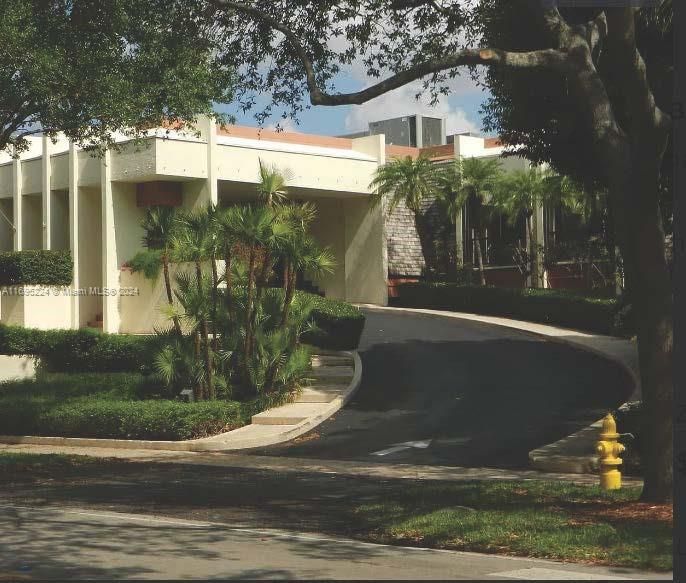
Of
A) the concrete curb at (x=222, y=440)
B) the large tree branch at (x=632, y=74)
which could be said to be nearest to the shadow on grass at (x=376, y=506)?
the concrete curb at (x=222, y=440)

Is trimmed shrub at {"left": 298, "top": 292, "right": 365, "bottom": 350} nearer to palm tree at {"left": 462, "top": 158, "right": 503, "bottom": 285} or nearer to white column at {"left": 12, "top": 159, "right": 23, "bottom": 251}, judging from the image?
palm tree at {"left": 462, "top": 158, "right": 503, "bottom": 285}

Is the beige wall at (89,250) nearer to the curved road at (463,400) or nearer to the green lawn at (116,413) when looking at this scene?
the curved road at (463,400)

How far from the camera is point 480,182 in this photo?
1431 inches

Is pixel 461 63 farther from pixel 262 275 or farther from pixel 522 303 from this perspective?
pixel 522 303

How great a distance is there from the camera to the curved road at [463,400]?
17859 mm

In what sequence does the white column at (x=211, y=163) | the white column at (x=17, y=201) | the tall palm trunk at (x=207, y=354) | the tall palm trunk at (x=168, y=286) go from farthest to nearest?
1. the white column at (x=17, y=201)
2. the white column at (x=211, y=163)
3. the tall palm trunk at (x=207, y=354)
4. the tall palm trunk at (x=168, y=286)

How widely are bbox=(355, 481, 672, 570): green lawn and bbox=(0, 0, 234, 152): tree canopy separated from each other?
706 cm

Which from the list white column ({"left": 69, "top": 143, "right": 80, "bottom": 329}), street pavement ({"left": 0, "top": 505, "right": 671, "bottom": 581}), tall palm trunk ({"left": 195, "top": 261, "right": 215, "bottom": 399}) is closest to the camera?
street pavement ({"left": 0, "top": 505, "right": 671, "bottom": 581})

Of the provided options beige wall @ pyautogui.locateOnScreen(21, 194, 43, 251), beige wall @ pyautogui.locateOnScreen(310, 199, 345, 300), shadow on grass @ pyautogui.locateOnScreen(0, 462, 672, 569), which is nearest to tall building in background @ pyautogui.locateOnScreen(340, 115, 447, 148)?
beige wall @ pyautogui.locateOnScreen(310, 199, 345, 300)

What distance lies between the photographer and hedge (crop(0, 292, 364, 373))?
25562 mm

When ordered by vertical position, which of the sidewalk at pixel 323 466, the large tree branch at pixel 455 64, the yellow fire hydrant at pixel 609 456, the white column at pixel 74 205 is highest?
the white column at pixel 74 205

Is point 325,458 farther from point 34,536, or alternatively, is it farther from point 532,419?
point 34,536

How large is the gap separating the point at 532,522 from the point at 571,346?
1811 centimetres

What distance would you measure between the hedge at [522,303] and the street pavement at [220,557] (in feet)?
59.4
